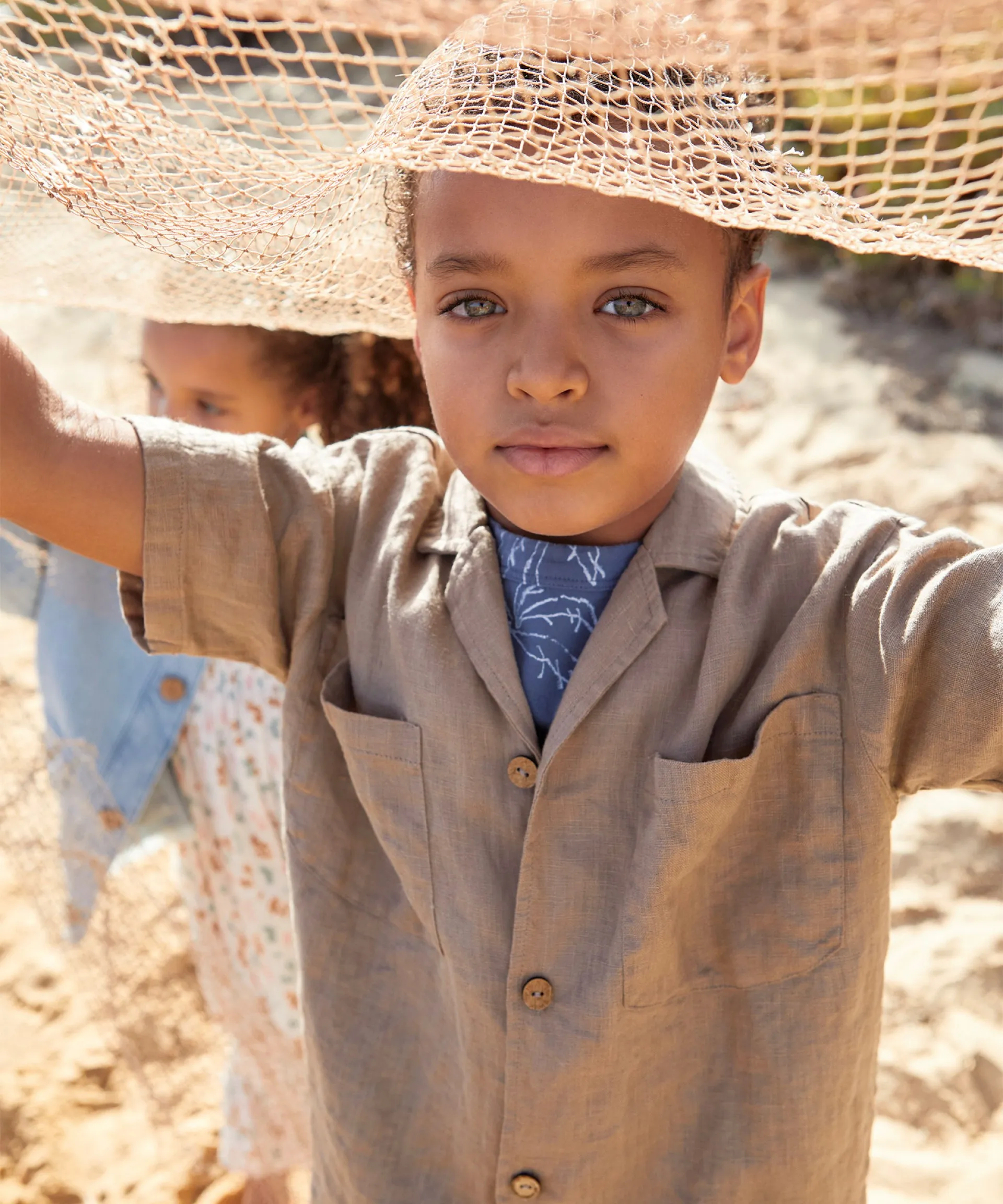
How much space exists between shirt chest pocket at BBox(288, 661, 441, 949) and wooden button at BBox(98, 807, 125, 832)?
2.54 feet

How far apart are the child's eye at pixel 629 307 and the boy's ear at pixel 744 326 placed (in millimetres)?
152

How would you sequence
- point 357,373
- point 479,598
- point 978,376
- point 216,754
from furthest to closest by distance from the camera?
point 978,376 → point 357,373 → point 216,754 → point 479,598

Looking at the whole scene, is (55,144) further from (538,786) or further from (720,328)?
(538,786)

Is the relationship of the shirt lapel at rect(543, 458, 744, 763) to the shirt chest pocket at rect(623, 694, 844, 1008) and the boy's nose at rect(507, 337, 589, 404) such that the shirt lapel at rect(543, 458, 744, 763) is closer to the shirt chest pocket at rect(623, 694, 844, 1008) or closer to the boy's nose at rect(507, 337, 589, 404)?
the shirt chest pocket at rect(623, 694, 844, 1008)

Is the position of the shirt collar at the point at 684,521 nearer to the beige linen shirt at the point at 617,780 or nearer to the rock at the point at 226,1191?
the beige linen shirt at the point at 617,780

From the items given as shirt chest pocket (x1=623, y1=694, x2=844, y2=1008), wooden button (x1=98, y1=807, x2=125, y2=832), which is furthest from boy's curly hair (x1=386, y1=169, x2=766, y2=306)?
wooden button (x1=98, y1=807, x2=125, y2=832)

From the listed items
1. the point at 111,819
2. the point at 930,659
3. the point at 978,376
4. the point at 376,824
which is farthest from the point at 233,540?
the point at 978,376

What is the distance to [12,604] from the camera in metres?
2.16

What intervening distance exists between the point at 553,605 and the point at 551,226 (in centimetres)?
41

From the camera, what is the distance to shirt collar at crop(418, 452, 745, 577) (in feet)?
4.11

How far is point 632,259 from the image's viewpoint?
3.51 feet

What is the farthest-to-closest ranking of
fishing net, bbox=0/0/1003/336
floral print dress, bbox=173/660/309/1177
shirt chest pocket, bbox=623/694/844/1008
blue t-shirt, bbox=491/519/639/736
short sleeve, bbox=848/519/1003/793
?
floral print dress, bbox=173/660/309/1177 → blue t-shirt, bbox=491/519/639/736 → shirt chest pocket, bbox=623/694/844/1008 → short sleeve, bbox=848/519/1003/793 → fishing net, bbox=0/0/1003/336

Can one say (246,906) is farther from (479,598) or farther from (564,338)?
(564,338)

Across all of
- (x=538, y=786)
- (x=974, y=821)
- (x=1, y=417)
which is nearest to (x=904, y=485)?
→ (x=974, y=821)
